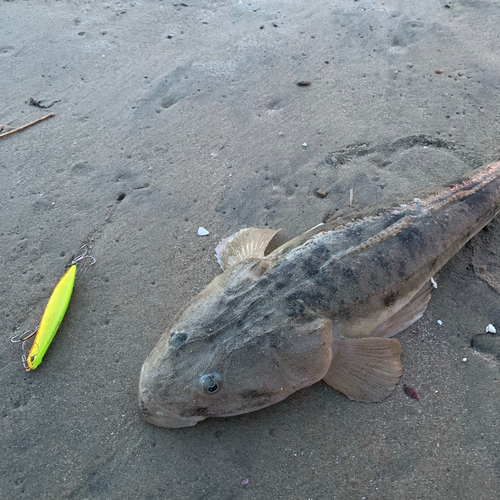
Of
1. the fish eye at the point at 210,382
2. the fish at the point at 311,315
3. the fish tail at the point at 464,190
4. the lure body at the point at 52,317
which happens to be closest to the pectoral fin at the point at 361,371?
the fish at the point at 311,315

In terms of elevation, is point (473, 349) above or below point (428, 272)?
below

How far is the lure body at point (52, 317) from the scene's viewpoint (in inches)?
116

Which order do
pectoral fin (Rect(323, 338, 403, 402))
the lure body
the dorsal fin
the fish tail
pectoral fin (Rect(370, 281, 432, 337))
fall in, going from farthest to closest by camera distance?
the dorsal fin < the fish tail < pectoral fin (Rect(370, 281, 432, 337)) < the lure body < pectoral fin (Rect(323, 338, 403, 402))

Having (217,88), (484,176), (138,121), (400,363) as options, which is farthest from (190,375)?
(217,88)

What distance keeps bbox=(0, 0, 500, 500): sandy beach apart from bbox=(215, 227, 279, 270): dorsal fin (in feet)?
0.49

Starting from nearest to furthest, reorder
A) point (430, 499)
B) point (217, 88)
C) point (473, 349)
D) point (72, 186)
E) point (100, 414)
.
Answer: point (430, 499), point (100, 414), point (473, 349), point (72, 186), point (217, 88)

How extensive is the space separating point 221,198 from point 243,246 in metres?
0.77

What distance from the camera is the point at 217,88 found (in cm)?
499

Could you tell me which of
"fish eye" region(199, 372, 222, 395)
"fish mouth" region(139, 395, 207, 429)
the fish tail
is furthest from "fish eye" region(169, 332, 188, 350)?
the fish tail

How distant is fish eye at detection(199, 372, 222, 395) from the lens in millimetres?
2463

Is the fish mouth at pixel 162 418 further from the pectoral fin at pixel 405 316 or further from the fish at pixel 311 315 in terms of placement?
the pectoral fin at pixel 405 316

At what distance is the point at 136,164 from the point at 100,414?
255cm

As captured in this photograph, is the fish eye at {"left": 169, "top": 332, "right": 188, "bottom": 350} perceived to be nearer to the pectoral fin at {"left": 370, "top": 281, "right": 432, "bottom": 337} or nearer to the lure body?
the lure body

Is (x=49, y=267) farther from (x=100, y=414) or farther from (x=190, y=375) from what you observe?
(x=190, y=375)
